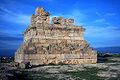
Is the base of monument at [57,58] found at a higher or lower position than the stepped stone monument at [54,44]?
lower

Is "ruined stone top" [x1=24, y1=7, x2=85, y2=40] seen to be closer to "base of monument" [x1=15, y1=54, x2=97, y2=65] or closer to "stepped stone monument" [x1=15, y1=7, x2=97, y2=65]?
"stepped stone monument" [x1=15, y1=7, x2=97, y2=65]

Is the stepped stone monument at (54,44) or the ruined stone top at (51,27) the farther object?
the ruined stone top at (51,27)

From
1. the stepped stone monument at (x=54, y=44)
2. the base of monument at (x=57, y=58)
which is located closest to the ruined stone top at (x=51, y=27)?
the stepped stone monument at (x=54, y=44)

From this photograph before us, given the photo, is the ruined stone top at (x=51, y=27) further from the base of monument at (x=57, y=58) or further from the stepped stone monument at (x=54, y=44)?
the base of monument at (x=57, y=58)

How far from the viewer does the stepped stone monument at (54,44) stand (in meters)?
22.7

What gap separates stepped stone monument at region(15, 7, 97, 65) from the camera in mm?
22734

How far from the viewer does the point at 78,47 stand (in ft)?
79.8

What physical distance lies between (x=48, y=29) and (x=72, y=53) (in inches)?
148

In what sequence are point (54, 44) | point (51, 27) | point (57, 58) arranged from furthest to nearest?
point (51, 27) < point (54, 44) < point (57, 58)

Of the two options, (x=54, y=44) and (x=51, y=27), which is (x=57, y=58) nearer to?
(x=54, y=44)

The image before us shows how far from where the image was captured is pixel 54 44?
24.0 meters

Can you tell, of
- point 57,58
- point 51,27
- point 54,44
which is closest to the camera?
point 57,58

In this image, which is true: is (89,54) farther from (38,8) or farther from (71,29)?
(38,8)

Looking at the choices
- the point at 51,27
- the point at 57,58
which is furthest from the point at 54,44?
the point at 51,27
